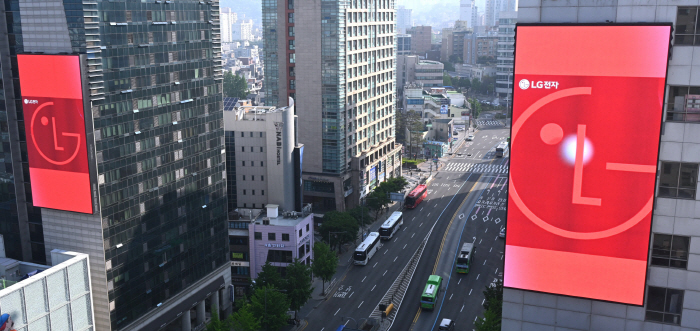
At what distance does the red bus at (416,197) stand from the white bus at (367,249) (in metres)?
27.5

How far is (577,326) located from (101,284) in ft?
173

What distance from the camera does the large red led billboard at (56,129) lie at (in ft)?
229

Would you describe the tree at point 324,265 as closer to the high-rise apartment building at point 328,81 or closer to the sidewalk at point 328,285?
the sidewalk at point 328,285

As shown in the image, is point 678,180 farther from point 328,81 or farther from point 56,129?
point 328,81

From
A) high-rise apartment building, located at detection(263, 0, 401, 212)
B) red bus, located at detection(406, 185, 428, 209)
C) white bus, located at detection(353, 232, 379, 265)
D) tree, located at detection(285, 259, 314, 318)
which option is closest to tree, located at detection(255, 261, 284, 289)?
tree, located at detection(285, 259, 314, 318)

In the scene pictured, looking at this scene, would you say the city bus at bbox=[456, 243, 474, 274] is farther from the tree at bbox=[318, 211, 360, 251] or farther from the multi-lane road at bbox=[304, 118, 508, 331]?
the tree at bbox=[318, 211, 360, 251]

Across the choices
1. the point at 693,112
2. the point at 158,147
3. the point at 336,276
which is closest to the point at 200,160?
the point at 158,147

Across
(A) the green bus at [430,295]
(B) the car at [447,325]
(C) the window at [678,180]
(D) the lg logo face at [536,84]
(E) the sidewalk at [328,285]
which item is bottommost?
(E) the sidewalk at [328,285]

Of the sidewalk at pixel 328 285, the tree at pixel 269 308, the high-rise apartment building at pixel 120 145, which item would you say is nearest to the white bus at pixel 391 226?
the sidewalk at pixel 328 285

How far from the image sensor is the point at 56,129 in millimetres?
71938

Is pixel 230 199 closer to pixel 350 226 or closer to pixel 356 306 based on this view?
pixel 350 226

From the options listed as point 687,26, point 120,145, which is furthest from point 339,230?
point 687,26

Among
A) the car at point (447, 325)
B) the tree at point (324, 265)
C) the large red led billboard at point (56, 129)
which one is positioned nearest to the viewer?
the large red led billboard at point (56, 129)

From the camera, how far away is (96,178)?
71.3 metres
